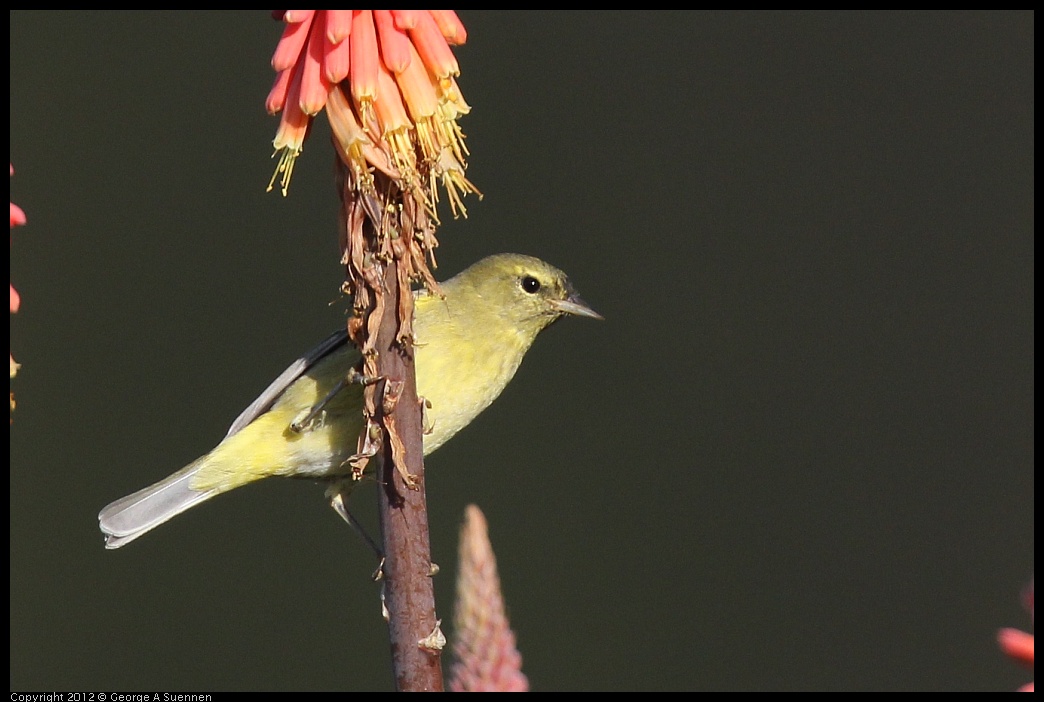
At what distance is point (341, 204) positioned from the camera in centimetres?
178

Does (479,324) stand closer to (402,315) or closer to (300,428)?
(300,428)

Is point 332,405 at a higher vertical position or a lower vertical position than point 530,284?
lower

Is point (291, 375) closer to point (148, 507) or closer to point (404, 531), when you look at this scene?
point (148, 507)

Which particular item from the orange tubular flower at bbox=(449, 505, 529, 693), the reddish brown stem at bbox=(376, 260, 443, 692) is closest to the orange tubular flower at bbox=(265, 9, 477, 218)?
the reddish brown stem at bbox=(376, 260, 443, 692)

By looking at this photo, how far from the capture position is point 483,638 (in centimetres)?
119

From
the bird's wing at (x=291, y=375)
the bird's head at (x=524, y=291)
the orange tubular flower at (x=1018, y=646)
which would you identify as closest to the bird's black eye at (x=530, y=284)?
the bird's head at (x=524, y=291)

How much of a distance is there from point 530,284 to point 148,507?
1258 millimetres

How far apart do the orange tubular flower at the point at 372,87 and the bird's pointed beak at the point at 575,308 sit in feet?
5.16

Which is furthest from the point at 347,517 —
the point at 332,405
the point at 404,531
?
the point at 404,531

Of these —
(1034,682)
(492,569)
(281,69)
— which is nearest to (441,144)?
(281,69)

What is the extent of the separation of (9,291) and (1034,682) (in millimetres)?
1232

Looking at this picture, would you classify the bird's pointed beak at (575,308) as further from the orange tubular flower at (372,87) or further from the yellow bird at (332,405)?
the orange tubular flower at (372,87)

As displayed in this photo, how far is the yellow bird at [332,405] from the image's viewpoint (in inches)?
116

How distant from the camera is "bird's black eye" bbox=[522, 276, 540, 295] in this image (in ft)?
11.0
